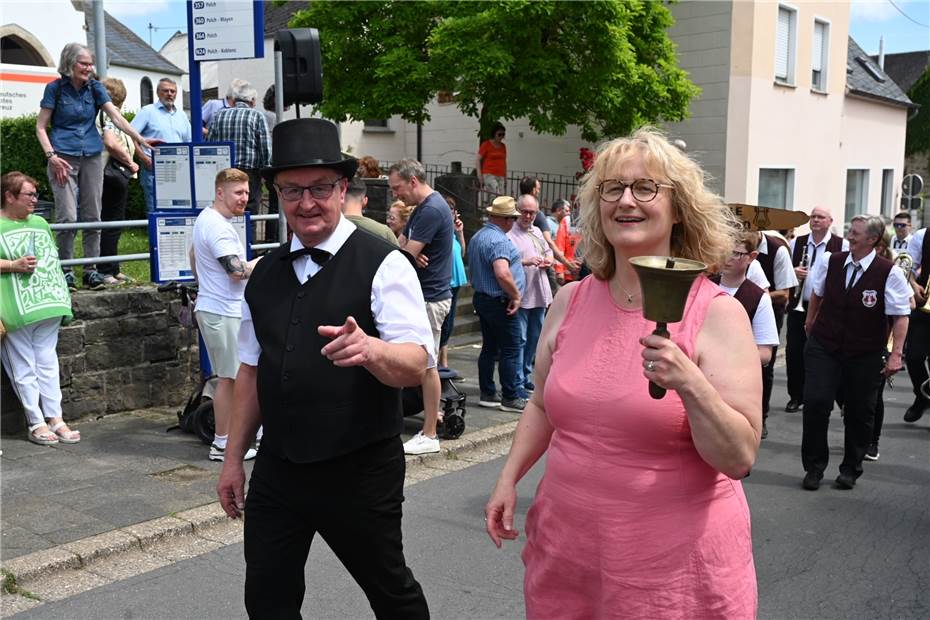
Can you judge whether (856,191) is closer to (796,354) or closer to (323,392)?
(796,354)

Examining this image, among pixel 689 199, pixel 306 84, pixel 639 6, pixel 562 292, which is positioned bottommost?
pixel 562 292

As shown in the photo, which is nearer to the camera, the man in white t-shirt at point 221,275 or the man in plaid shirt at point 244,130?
the man in white t-shirt at point 221,275

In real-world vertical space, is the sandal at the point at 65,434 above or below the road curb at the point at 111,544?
above

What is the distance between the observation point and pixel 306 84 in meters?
8.30

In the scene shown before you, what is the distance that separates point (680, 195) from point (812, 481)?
4881mm

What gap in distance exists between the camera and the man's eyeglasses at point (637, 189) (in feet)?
8.75

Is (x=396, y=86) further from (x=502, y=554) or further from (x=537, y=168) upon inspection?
(x=502, y=554)

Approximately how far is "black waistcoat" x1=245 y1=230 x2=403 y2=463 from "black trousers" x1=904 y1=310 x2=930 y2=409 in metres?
7.67

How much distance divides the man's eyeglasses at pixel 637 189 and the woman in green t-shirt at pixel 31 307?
565 centimetres

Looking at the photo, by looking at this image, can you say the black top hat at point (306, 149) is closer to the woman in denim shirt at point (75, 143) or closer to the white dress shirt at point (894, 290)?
the white dress shirt at point (894, 290)

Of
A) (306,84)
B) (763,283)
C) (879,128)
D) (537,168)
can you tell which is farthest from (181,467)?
(879,128)

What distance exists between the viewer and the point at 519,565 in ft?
17.3

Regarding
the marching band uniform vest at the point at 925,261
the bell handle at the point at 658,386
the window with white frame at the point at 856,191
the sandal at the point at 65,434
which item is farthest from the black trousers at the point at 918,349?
the window with white frame at the point at 856,191

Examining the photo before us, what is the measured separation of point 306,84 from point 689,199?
243 inches
